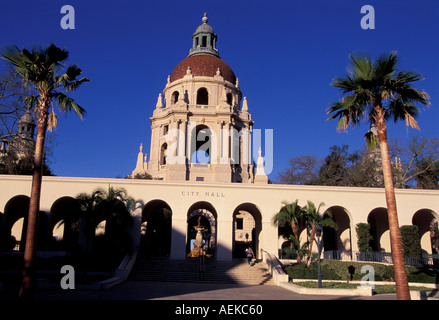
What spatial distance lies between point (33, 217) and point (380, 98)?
526 inches

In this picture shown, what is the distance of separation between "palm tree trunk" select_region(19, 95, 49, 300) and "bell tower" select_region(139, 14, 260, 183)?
30527 millimetres

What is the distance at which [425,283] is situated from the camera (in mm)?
22719

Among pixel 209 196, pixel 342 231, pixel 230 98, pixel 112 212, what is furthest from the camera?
pixel 230 98

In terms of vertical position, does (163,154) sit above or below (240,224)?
above

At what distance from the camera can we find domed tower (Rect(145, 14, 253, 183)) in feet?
154

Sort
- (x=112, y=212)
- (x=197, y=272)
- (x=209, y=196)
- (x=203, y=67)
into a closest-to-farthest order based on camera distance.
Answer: (x=197, y=272), (x=112, y=212), (x=209, y=196), (x=203, y=67)

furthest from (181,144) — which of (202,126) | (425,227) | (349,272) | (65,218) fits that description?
(349,272)

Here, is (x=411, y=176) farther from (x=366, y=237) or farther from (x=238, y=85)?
(x=238, y=85)

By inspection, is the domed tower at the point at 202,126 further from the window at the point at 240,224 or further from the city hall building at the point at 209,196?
the window at the point at 240,224

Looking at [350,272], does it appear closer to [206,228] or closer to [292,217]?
[292,217]

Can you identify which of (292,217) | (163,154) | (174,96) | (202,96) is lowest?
(292,217)

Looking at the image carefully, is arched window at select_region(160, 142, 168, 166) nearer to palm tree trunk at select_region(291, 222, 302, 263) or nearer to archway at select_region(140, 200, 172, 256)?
archway at select_region(140, 200, 172, 256)

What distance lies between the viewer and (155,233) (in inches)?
1550

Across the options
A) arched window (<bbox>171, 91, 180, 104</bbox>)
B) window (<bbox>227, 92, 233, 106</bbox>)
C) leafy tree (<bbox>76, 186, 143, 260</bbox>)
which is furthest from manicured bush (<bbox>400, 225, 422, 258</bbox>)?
arched window (<bbox>171, 91, 180, 104</bbox>)
